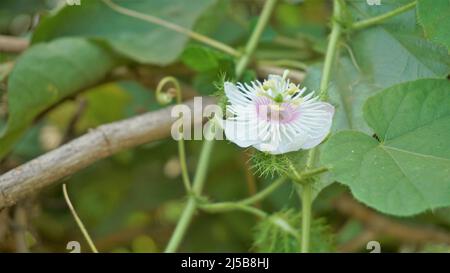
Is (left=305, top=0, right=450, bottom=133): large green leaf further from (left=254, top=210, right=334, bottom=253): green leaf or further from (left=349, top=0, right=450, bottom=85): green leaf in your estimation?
(left=254, top=210, right=334, bottom=253): green leaf

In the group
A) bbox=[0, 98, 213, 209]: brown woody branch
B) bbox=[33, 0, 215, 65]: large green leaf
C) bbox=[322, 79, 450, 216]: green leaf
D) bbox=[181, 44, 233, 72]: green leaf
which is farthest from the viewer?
bbox=[33, 0, 215, 65]: large green leaf

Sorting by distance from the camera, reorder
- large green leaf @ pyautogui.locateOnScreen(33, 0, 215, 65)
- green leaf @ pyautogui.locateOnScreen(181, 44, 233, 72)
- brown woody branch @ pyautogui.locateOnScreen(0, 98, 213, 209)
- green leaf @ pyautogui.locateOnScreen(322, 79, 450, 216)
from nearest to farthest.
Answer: green leaf @ pyautogui.locateOnScreen(322, 79, 450, 216) → brown woody branch @ pyautogui.locateOnScreen(0, 98, 213, 209) → green leaf @ pyautogui.locateOnScreen(181, 44, 233, 72) → large green leaf @ pyautogui.locateOnScreen(33, 0, 215, 65)

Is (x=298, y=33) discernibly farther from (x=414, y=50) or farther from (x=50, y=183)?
(x=50, y=183)

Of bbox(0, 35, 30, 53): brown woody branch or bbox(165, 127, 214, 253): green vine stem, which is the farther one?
bbox(0, 35, 30, 53): brown woody branch

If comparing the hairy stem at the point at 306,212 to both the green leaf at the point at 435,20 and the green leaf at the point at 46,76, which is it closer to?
the green leaf at the point at 435,20

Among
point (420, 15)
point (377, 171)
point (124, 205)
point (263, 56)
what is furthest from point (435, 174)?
point (124, 205)

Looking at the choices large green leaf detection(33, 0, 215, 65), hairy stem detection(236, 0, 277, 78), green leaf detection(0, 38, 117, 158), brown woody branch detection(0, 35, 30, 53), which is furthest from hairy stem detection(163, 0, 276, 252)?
brown woody branch detection(0, 35, 30, 53)
